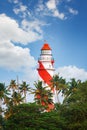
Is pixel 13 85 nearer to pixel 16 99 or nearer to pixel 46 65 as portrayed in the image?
pixel 16 99

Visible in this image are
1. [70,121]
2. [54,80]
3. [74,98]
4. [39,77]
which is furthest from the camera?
[54,80]

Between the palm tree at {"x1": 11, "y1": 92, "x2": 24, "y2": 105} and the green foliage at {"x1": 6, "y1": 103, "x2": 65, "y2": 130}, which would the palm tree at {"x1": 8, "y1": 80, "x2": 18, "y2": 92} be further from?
the green foliage at {"x1": 6, "y1": 103, "x2": 65, "y2": 130}

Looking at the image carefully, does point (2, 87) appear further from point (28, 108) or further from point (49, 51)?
point (28, 108)

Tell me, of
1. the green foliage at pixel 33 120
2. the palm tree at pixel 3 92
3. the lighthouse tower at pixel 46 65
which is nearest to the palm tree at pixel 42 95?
the lighthouse tower at pixel 46 65

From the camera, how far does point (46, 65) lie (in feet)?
328

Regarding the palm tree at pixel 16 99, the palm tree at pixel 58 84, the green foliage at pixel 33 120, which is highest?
the palm tree at pixel 58 84

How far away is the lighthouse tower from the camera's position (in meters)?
99.2

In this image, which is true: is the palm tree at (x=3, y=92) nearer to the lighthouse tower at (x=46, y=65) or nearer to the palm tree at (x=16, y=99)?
the palm tree at (x=16, y=99)

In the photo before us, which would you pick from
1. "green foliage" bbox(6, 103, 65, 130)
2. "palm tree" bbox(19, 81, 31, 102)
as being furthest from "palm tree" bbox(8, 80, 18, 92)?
"green foliage" bbox(6, 103, 65, 130)

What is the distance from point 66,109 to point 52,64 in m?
30.6

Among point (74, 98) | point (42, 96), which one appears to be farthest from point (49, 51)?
point (74, 98)

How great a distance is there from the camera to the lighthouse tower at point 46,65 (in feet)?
325

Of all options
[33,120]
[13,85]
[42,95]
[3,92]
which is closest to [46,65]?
[42,95]

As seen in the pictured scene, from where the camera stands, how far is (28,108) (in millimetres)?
71562
